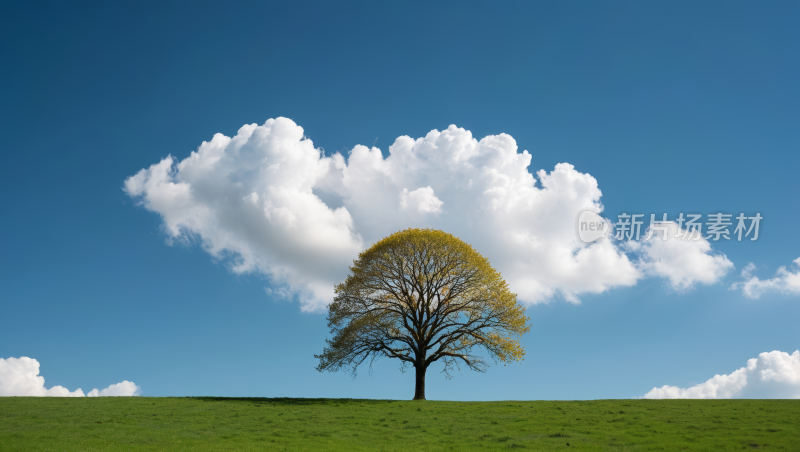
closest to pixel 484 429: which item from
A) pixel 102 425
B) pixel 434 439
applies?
pixel 434 439

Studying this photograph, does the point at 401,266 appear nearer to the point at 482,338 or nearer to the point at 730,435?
the point at 482,338

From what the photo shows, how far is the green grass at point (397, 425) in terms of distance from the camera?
21.3m

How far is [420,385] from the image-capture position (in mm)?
39594

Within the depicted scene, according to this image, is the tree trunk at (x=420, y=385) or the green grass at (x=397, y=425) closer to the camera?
the green grass at (x=397, y=425)

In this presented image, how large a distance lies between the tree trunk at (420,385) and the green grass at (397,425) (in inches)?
165

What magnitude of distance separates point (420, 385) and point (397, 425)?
41.6 feet

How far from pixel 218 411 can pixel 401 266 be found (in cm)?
1754

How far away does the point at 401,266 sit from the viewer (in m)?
40.1

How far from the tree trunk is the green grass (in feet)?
13.7

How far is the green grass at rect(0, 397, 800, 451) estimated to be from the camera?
69.8 ft

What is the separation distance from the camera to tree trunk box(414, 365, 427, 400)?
39.3m

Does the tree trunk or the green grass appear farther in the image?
the tree trunk

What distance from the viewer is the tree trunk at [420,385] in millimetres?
39312

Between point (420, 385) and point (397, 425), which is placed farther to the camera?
point (420, 385)
